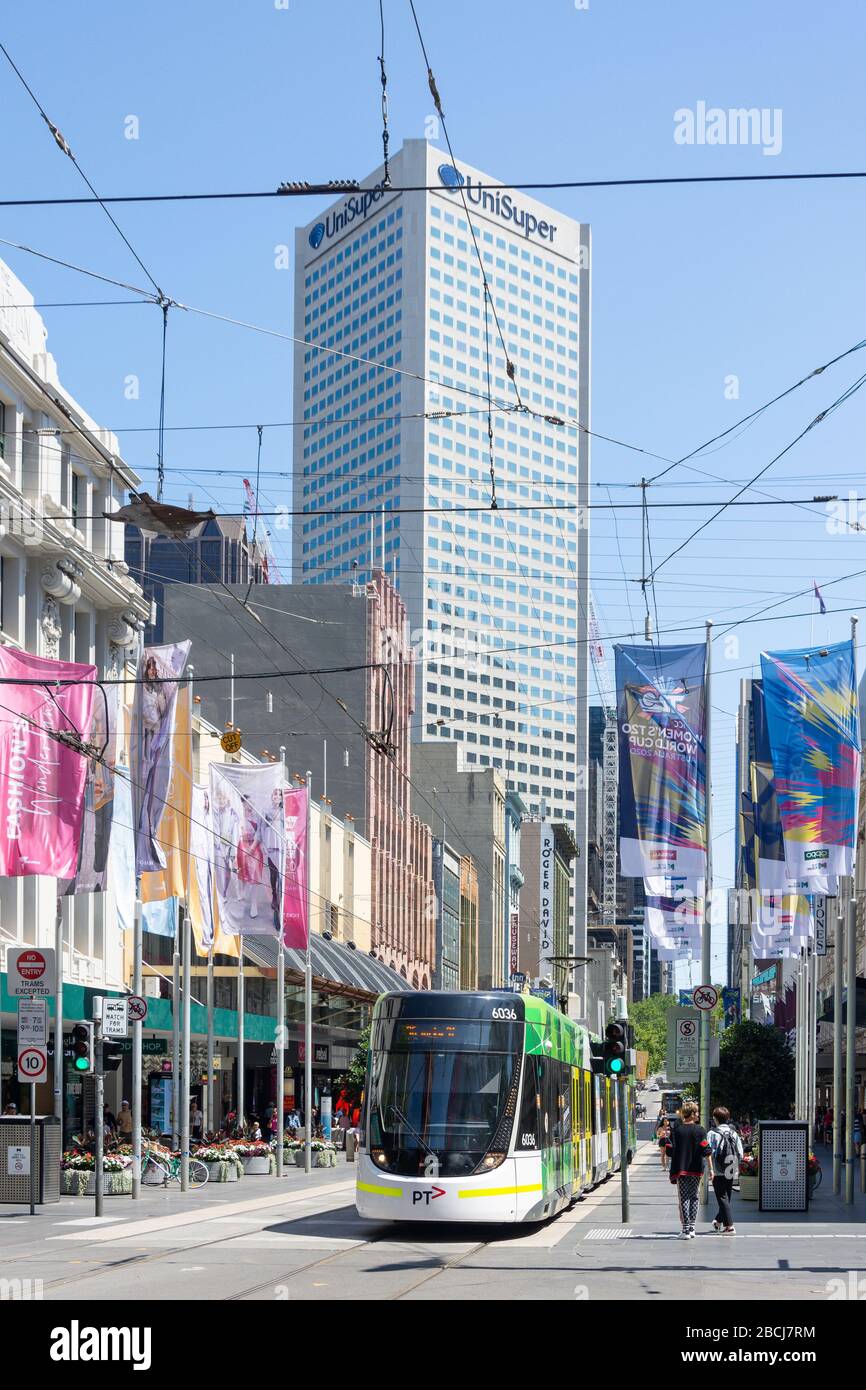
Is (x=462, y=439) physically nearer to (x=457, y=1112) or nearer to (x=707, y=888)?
(x=707, y=888)

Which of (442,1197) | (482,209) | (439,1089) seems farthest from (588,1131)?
(482,209)

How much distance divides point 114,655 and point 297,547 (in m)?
99.8

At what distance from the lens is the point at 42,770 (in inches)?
1276

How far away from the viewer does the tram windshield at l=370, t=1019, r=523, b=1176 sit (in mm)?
22984

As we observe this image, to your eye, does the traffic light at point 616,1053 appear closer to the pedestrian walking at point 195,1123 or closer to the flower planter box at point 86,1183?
the flower planter box at point 86,1183

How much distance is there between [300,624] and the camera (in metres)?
92.5

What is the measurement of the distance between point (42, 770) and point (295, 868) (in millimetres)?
10809

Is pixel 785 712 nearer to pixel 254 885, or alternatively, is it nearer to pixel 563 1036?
pixel 563 1036

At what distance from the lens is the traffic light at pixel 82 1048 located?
28.0 metres

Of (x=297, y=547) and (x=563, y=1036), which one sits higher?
(x=297, y=547)

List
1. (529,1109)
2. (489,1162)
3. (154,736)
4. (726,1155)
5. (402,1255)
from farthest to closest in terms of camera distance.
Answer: (154,736) → (726,1155) → (529,1109) → (489,1162) → (402,1255)

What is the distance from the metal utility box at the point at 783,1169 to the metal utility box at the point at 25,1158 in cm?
1160

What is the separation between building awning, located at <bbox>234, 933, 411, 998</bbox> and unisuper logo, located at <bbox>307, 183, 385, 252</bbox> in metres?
115
